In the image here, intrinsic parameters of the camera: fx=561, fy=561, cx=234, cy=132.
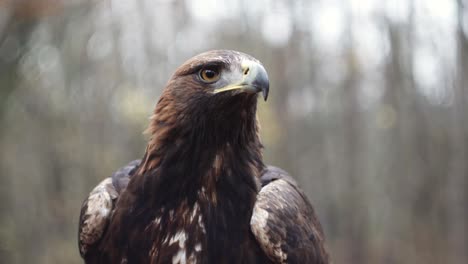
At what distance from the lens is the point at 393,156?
18.5 meters

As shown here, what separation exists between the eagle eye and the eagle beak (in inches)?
5.1

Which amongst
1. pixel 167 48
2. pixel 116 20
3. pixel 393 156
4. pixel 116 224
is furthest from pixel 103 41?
pixel 116 224

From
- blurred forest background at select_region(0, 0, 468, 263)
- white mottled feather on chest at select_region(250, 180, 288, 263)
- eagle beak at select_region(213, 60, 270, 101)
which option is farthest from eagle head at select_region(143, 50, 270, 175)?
blurred forest background at select_region(0, 0, 468, 263)

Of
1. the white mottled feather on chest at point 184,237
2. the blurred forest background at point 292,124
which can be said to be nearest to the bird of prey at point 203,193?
the white mottled feather on chest at point 184,237

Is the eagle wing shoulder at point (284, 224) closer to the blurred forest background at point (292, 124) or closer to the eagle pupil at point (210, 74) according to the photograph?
the eagle pupil at point (210, 74)

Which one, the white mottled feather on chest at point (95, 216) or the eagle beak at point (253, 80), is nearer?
the eagle beak at point (253, 80)

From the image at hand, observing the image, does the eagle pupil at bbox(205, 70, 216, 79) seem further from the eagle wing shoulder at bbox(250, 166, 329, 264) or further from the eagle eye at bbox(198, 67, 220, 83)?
the eagle wing shoulder at bbox(250, 166, 329, 264)

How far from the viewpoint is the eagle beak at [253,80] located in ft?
11.6

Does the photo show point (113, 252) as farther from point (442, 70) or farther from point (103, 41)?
point (103, 41)

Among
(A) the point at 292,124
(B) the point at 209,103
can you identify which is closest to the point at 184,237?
(B) the point at 209,103

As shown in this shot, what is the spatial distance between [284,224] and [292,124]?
52.7ft

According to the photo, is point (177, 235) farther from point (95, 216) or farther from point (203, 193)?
point (95, 216)

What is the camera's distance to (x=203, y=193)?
12.8 ft

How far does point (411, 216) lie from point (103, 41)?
12709mm
